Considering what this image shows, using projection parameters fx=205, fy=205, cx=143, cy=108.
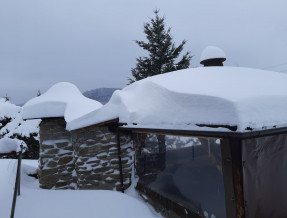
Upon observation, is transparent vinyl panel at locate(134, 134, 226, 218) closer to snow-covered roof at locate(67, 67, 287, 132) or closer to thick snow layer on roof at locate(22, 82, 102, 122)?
snow-covered roof at locate(67, 67, 287, 132)

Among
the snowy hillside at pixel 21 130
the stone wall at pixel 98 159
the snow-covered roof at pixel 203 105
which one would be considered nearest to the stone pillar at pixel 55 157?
the stone wall at pixel 98 159

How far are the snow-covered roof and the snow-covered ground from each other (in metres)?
1.52

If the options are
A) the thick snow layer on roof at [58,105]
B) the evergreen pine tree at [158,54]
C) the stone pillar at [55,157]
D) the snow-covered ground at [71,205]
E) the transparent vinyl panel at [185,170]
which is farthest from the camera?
the evergreen pine tree at [158,54]

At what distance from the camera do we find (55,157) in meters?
5.51

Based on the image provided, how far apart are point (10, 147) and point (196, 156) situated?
397 centimetres

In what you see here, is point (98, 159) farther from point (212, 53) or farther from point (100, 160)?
point (212, 53)

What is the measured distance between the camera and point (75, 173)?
562 cm

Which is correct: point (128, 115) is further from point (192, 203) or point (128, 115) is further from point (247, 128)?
point (247, 128)

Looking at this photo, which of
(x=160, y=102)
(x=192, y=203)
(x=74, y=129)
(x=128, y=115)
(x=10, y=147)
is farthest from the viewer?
(x=74, y=129)

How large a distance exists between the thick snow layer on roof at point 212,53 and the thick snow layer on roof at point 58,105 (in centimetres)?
364

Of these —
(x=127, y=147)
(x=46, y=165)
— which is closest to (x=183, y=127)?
(x=127, y=147)

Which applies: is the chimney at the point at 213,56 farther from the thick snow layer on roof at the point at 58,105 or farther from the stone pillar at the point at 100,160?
the thick snow layer on roof at the point at 58,105

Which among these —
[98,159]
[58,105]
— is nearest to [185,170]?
[98,159]

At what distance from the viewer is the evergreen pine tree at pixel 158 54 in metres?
12.5
